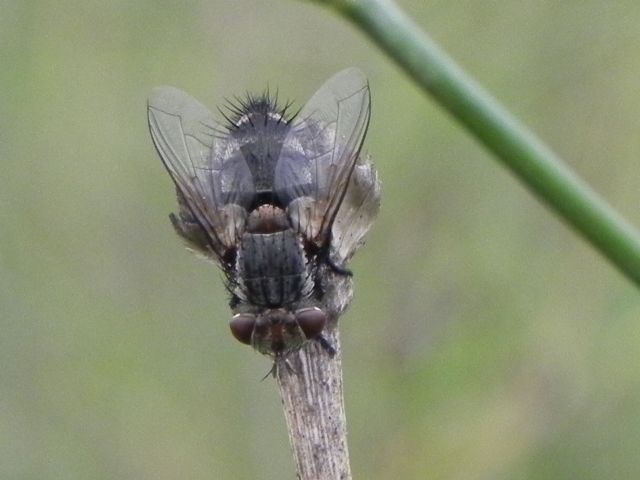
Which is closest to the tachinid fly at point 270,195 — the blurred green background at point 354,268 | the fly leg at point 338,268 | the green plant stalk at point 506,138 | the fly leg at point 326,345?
the fly leg at point 338,268

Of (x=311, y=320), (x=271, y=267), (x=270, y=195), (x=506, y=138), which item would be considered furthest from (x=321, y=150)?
(x=506, y=138)

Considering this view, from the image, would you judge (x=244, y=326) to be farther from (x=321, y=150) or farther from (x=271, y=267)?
(x=321, y=150)

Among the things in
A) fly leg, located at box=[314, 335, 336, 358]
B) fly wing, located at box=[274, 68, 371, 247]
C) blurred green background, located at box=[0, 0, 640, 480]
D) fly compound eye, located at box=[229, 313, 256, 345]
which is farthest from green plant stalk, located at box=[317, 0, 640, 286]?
blurred green background, located at box=[0, 0, 640, 480]

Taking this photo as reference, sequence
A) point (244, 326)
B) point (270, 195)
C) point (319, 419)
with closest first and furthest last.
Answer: point (319, 419), point (244, 326), point (270, 195)

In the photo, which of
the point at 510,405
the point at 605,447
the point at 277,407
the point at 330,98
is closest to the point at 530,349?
the point at 510,405

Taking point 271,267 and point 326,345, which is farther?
point 271,267

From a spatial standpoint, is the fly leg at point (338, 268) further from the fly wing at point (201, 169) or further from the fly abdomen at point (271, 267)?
the fly wing at point (201, 169)
